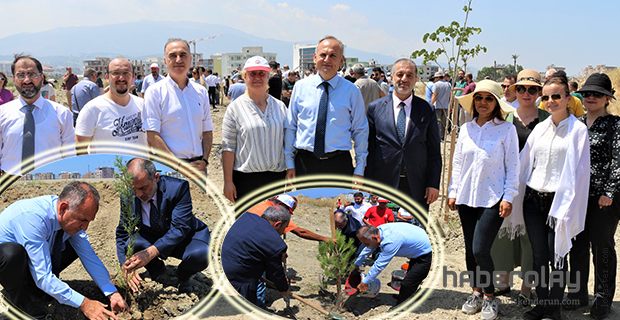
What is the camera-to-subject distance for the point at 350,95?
13.5 ft

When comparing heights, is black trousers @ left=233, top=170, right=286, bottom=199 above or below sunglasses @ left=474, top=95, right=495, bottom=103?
below

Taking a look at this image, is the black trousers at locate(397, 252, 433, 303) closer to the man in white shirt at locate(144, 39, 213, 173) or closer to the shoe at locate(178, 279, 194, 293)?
the shoe at locate(178, 279, 194, 293)

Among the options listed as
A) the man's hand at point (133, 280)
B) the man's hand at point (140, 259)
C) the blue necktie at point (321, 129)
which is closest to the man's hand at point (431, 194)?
the blue necktie at point (321, 129)

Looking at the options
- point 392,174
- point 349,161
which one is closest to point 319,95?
point 349,161

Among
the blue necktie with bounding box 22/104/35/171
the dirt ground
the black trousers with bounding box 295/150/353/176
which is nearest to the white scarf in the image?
the dirt ground

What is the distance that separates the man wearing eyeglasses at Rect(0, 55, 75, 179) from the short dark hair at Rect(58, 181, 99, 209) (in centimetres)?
63

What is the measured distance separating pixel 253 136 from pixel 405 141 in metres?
1.20

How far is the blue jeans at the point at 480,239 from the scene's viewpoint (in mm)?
4023

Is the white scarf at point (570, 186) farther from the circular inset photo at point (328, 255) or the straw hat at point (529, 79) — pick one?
the circular inset photo at point (328, 255)

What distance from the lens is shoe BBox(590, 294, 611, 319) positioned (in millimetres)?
4297

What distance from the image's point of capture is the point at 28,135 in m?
3.84

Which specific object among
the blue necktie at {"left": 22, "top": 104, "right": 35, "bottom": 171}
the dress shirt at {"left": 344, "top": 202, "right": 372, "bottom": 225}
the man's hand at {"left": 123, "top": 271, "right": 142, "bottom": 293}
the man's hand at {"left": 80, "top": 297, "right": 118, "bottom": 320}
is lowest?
the man's hand at {"left": 80, "top": 297, "right": 118, "bottom": 320}

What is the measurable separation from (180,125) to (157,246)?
1015 mm

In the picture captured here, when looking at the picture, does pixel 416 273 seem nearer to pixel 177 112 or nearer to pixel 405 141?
pixel 405 141
